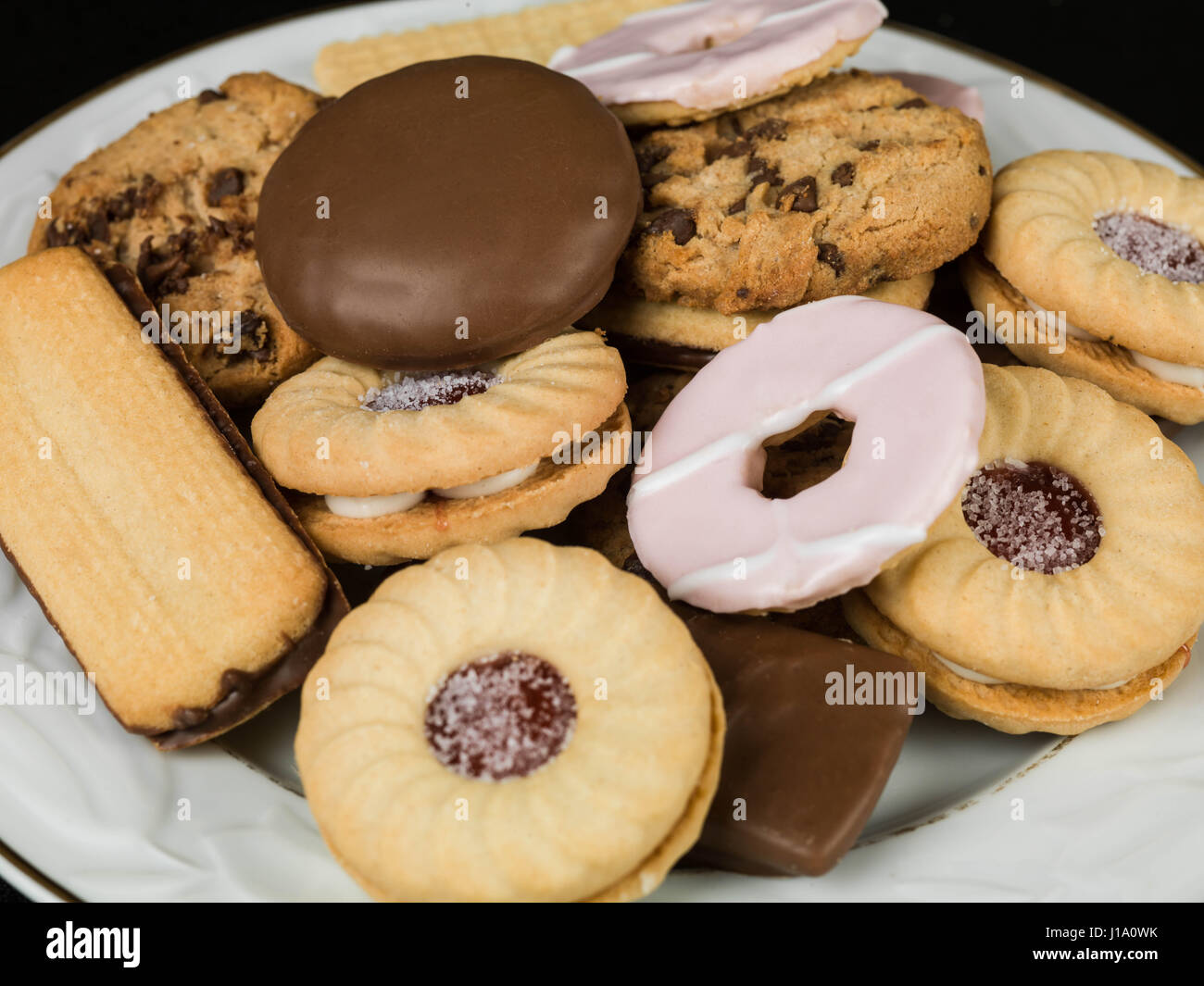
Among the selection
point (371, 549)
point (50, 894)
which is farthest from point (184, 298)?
point (50, 894)

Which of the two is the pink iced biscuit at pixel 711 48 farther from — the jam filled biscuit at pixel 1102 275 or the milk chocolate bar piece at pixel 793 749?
Answer: the milk chocolate bar piece at pixel 793 749

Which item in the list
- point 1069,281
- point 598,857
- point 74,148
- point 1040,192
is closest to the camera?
point 598,857

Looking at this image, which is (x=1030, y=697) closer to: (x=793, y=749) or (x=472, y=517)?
(x=793, y=749)

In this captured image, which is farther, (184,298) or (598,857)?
(184,298)

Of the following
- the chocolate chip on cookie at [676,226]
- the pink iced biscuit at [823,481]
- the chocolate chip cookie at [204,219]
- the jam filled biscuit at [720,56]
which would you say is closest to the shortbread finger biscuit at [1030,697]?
the pink iced biscuit at [823,481]

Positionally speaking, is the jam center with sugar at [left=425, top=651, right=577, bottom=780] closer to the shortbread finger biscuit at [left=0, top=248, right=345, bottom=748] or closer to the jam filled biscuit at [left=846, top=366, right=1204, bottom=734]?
the shortbread finger biscuit at [left=0, top=248, right=345, bottom=748]

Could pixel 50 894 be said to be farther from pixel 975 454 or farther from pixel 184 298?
pixel 975 454
